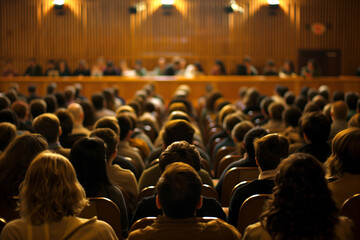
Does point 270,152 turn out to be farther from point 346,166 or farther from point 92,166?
point 92,166

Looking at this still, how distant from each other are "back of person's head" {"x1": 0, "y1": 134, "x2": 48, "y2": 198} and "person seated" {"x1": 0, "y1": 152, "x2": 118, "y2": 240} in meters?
0.86

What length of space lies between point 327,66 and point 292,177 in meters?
17.2

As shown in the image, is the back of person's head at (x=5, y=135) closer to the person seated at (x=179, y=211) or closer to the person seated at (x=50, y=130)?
the person seated at (x=50, y=130)

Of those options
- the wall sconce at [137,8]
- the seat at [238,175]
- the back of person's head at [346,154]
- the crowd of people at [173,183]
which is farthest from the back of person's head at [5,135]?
the wall sconce at [137,8]

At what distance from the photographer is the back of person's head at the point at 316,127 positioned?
13.8 ft

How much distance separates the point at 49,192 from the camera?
2139mm

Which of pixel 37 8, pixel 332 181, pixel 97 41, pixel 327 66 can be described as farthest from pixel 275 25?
pixel 332 181

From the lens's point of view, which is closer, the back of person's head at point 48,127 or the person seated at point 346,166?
the person seated at point 346,166

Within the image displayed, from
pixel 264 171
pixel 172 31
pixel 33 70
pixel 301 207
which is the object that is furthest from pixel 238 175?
pixel 172 31

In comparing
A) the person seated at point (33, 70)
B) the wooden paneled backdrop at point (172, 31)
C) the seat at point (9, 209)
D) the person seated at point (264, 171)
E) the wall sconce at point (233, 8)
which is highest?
the wall sconce at point (233, 8)

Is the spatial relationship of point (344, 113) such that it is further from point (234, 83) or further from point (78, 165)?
point (234, 83)

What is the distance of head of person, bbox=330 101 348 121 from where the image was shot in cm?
584

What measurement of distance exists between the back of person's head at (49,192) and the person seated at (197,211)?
811 mm

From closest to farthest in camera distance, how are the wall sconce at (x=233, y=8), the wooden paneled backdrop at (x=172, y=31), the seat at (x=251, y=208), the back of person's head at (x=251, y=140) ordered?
the seat at (x=251, y=208)
the back of person's head at (x=251, y=140)
the wall sconce at (x=233, y=8)
the wooden paneled backdrop at (x=172, y=31)
